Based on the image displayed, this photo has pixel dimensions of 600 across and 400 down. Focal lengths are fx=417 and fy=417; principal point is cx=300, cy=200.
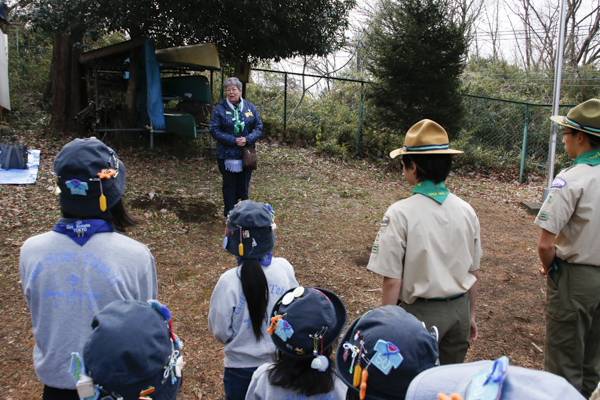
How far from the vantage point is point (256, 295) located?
1990 millimetres

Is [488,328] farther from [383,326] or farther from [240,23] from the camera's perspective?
[240,23]

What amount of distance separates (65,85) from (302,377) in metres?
9.76

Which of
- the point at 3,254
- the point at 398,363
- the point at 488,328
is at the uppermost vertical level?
the point at 398,363

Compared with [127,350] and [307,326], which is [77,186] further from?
[307,326]

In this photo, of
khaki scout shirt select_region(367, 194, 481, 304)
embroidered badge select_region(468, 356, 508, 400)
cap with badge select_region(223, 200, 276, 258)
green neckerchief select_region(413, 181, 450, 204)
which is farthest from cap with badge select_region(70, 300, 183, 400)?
green neckerchief select_region(413, 181, 450, 204)

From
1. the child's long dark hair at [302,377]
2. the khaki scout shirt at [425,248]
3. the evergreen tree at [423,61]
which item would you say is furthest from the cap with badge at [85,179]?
the evergreen tree at [423,61]

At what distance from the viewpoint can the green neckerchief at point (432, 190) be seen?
85.0 inches

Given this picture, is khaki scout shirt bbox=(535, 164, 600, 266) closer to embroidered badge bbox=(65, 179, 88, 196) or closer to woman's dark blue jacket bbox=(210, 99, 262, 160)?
embroidered badge bbox=(65, 179, 88, 196)

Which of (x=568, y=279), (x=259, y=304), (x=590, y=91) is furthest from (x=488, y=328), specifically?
(x=590, y=91)

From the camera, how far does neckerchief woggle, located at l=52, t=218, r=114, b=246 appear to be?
1.65m

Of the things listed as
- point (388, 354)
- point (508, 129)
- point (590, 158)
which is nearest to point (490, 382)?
point (388, 354)

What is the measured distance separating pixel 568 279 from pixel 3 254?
539cm

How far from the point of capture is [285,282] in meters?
2.12

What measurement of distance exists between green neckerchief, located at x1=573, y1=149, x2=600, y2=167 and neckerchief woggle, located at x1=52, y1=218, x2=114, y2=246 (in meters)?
2.76
